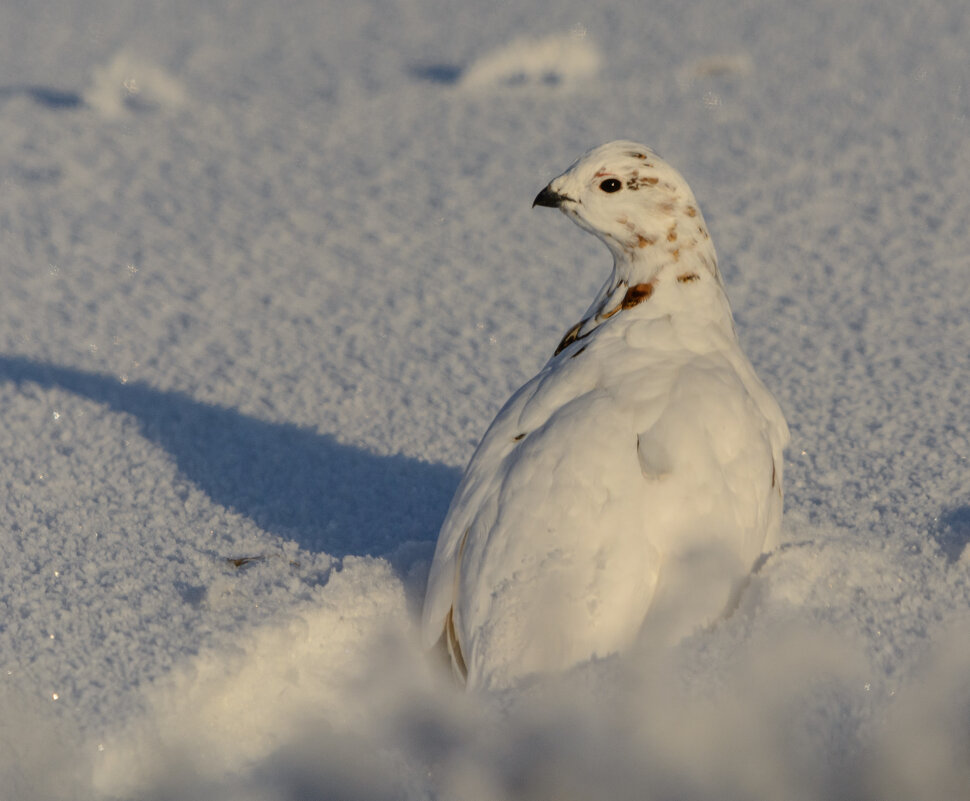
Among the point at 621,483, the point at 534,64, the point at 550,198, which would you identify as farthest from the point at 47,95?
the point at 621,483

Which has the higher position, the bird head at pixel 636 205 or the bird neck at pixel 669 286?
the bird head at pixel 636 205

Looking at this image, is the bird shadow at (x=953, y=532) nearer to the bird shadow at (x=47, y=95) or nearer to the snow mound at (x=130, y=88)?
the snow mound at (x=130, y=88)

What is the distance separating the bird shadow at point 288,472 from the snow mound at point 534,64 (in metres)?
2.47

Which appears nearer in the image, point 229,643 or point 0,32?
point 229,643

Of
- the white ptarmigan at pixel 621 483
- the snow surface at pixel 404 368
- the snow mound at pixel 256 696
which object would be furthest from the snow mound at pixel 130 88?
the snow mound at pixel 256 696

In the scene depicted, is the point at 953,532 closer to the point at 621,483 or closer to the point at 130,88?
the point at 621,483

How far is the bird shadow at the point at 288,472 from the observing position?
228 cm

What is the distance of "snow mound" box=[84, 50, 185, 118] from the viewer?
473cm

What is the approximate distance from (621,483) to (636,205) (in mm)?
578

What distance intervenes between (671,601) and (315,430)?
1313mm

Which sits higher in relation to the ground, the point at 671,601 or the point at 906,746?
the point at 671,601

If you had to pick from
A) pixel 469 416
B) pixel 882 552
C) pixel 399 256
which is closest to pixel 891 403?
pixel 882 552

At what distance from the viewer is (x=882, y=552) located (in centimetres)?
203

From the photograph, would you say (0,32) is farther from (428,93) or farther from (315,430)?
(315,430)
